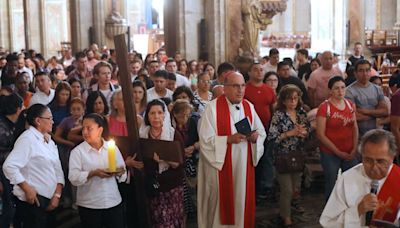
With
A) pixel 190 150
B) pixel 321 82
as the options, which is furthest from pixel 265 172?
pixel 321 82

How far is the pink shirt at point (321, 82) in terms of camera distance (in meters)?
9.25

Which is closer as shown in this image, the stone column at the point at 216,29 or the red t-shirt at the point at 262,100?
the red t-shirt at the point at 262,100

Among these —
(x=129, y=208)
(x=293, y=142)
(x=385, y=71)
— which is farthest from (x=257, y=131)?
(x=385, y=71)

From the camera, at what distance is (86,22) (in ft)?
61.6

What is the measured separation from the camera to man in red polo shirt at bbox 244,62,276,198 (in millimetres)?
7773

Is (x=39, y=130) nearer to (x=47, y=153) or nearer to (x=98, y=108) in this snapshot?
(x=47, y=153)

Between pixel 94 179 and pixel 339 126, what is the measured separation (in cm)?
272

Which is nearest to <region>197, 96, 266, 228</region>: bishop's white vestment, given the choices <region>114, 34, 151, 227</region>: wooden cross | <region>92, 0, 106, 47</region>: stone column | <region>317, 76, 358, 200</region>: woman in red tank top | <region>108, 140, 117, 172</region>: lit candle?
<region>317, 76, 358, 200</region>: woman in red tank top

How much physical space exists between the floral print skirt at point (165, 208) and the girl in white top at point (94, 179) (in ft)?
1.59

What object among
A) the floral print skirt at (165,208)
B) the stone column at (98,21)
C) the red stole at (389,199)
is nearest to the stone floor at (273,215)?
the floral print skirt at (165,208)

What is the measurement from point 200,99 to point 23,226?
3.14m

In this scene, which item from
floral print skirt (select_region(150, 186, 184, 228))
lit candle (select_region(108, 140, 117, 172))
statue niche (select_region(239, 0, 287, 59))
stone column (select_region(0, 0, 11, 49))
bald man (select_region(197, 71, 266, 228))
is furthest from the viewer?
stone column (select_region(0, 0, 11, 49))

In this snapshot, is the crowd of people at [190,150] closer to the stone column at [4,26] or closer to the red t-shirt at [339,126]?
the red t-shirt at [339,126]

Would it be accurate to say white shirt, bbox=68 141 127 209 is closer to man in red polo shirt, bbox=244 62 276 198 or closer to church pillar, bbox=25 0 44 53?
man in red polo shirt, bbox=244 62 276 198
